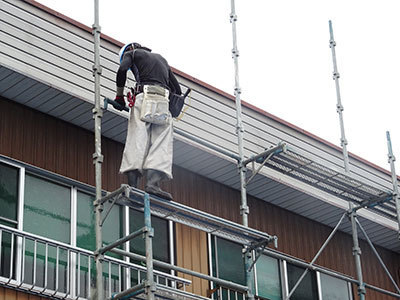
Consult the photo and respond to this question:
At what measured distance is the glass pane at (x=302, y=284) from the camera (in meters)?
16.9

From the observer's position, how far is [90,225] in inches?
541

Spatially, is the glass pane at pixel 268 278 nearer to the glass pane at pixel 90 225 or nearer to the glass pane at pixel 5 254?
the glass pane at pixel 90 225

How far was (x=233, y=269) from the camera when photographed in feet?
51.5

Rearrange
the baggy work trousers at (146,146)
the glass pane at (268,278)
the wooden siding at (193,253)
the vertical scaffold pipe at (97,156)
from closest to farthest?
1. the vertical scaffold pipe at (97,156)
2. the baggy work trousers at (146,146)
3. the wooden siding at (193,253)
4. the glass pane at (268,278)

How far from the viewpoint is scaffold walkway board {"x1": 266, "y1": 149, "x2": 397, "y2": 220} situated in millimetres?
14344

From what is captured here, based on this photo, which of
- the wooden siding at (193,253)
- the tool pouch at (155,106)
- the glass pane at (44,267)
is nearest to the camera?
the tool pouch at (155,106)

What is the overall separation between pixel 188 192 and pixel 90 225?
7.23 ft

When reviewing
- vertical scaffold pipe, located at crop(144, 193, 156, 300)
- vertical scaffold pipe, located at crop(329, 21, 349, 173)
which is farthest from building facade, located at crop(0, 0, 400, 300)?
vertical scaffold pipe, located at crop(144, 193, 156, 300)

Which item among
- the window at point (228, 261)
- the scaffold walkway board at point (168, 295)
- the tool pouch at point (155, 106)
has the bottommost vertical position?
the scaffold walkway board at point (168, 295)

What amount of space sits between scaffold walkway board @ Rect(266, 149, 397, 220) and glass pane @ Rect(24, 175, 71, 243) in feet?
10.4

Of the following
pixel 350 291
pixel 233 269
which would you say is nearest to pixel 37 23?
pixel 233 269

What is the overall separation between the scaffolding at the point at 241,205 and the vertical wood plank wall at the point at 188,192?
795 millimetres

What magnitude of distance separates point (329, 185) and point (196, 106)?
251cm

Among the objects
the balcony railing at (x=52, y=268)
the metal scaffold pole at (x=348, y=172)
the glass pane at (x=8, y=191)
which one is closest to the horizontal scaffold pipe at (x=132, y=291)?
the balcony railing at (x=52, y=268)
